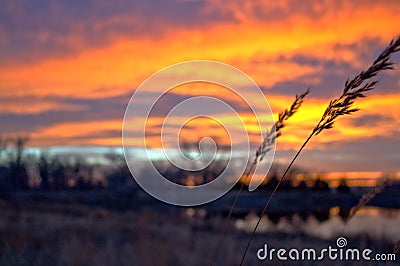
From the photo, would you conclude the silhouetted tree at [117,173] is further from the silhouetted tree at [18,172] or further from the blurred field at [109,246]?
the blurred field at [109,246]

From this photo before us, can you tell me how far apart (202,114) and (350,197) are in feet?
99.3

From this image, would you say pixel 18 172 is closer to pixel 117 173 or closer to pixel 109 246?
pixel 117 173

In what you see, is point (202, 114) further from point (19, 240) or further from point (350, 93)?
point (19, 240)

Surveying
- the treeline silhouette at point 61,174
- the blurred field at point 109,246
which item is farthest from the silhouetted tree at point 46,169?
the blurred field at point 109,246

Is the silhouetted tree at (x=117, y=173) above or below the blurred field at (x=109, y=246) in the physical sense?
above

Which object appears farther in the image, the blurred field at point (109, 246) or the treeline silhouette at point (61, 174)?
the treeline silhouette at point (61, 174)

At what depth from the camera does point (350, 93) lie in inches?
117

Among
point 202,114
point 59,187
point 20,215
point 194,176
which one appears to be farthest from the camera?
point 59,187

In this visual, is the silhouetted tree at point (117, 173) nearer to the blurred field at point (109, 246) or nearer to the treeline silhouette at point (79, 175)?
the treeline silhouette at point (79, 175)

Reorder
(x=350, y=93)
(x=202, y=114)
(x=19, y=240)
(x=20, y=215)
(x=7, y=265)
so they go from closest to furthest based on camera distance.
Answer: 1. (x=350, y=93)
2. (x=202, y=114)
3. (x=7, y=265)
4. (x=19, y=240)
5. (x=20, y=215)

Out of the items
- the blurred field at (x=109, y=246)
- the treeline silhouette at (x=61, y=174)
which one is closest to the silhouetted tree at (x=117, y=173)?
the treeline silhouette at (x=61, y=174)

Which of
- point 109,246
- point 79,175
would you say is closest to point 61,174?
point 79,175

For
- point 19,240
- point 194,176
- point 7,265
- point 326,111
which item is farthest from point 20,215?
point 194,176

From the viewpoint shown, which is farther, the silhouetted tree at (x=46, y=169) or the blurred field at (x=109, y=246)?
the silhouetted tree at (x=46, y=169)
